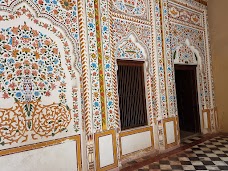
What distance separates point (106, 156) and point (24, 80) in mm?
1651

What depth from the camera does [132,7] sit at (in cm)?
394

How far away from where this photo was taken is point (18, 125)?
8.25 ft

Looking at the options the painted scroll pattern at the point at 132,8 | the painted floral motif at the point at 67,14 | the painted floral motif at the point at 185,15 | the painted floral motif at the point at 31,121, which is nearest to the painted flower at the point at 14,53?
the painted floral motif at the point at 31,121

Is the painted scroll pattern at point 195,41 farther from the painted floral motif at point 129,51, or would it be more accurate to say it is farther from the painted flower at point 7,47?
the painted flower at point 7,47

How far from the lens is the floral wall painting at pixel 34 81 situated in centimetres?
247

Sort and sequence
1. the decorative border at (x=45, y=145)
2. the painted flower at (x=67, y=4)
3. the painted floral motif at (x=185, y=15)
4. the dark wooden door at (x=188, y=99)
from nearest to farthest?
the decorative border at (x=45, y=145) → the painted flower at (x=67, y=4) → the painted floral motif at (x=185, y=15) → the dark wooden door at (x=188, y=99)

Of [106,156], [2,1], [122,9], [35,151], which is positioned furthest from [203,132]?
[2,1]

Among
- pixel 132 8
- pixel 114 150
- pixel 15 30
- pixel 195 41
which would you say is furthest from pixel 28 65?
pixel 195 41

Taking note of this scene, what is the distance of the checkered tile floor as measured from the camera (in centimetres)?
330

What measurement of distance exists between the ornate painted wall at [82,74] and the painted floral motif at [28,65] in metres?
0.01

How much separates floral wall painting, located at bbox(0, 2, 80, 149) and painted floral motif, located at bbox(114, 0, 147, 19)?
1.01 meters

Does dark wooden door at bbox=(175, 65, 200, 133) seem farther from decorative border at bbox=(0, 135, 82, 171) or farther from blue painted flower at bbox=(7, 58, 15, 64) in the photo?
blue painted flower at bbox=(7, 58, 15, 64)

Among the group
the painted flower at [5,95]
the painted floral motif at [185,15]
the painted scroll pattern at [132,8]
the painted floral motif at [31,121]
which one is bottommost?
the painted floral motif at [31,121]

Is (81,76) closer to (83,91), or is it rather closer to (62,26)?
(83,91)
